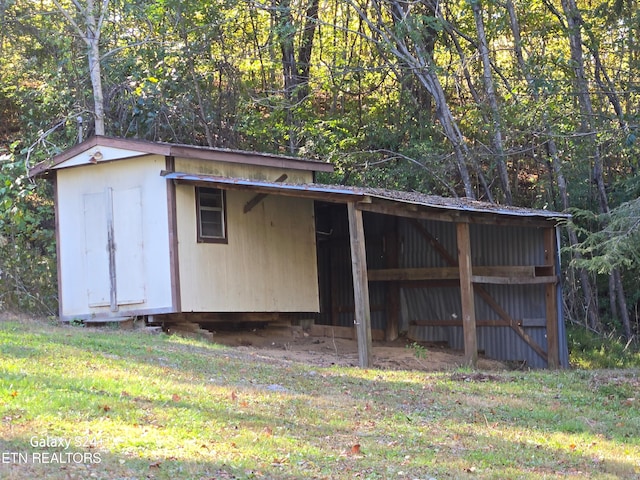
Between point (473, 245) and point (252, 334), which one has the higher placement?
point (473, 245)

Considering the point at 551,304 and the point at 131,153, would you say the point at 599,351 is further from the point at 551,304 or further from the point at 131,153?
the point at 131,153

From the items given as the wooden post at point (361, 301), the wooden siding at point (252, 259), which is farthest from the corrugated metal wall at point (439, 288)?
the wooden post at point (361, 301)

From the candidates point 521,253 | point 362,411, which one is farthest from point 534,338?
point 362,411

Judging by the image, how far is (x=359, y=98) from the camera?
25.0m

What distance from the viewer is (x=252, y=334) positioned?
17516 millimetres

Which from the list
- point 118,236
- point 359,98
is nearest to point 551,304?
point 118,236

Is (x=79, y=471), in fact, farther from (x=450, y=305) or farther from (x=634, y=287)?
(x=634, y=287)

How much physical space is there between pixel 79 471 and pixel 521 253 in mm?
13056

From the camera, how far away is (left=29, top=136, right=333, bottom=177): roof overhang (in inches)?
613

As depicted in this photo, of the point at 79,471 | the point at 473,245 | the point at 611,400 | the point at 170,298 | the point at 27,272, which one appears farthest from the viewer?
the point at 27,272

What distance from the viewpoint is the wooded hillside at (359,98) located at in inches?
807

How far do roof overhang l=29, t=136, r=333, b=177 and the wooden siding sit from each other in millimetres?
336

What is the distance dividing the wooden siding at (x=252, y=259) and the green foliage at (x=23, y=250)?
442 cm

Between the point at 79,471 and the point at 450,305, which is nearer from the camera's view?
the point at 79,471
